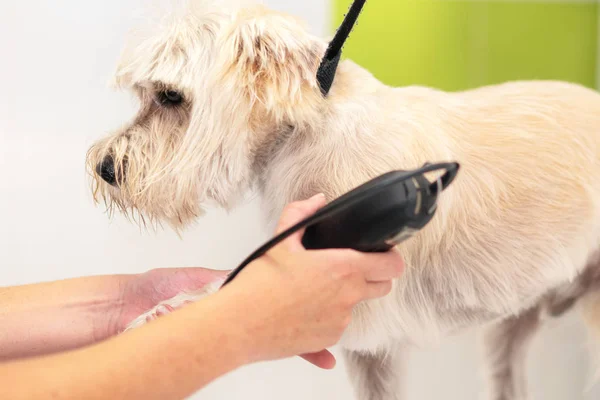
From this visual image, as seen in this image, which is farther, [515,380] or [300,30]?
[515,380]

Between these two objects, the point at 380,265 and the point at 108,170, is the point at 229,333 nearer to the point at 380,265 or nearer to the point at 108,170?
the point at 380,265

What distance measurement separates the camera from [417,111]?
58 cm

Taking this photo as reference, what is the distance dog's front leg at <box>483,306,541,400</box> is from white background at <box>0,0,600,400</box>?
3.5 inches

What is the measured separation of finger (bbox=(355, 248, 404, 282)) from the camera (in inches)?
17.2

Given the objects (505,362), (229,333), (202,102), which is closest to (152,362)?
(229,333)

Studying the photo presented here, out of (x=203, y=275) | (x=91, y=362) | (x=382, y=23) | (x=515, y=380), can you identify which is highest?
(x=382, y=23)

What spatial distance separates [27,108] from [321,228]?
0.45 metres

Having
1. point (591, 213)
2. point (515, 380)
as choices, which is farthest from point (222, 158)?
point (515, 380)

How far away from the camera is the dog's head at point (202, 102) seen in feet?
1.69

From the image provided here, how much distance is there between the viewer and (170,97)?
0.56 m

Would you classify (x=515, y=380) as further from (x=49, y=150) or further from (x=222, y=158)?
(x=49, y=150)

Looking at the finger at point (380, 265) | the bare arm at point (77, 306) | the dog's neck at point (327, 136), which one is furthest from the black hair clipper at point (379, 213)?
the bare arm at point (77, 306)

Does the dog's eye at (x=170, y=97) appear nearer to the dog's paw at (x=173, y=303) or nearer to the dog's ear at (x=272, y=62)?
the dog's ear at (x=272, y=62)

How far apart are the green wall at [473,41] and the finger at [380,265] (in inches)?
14.6
